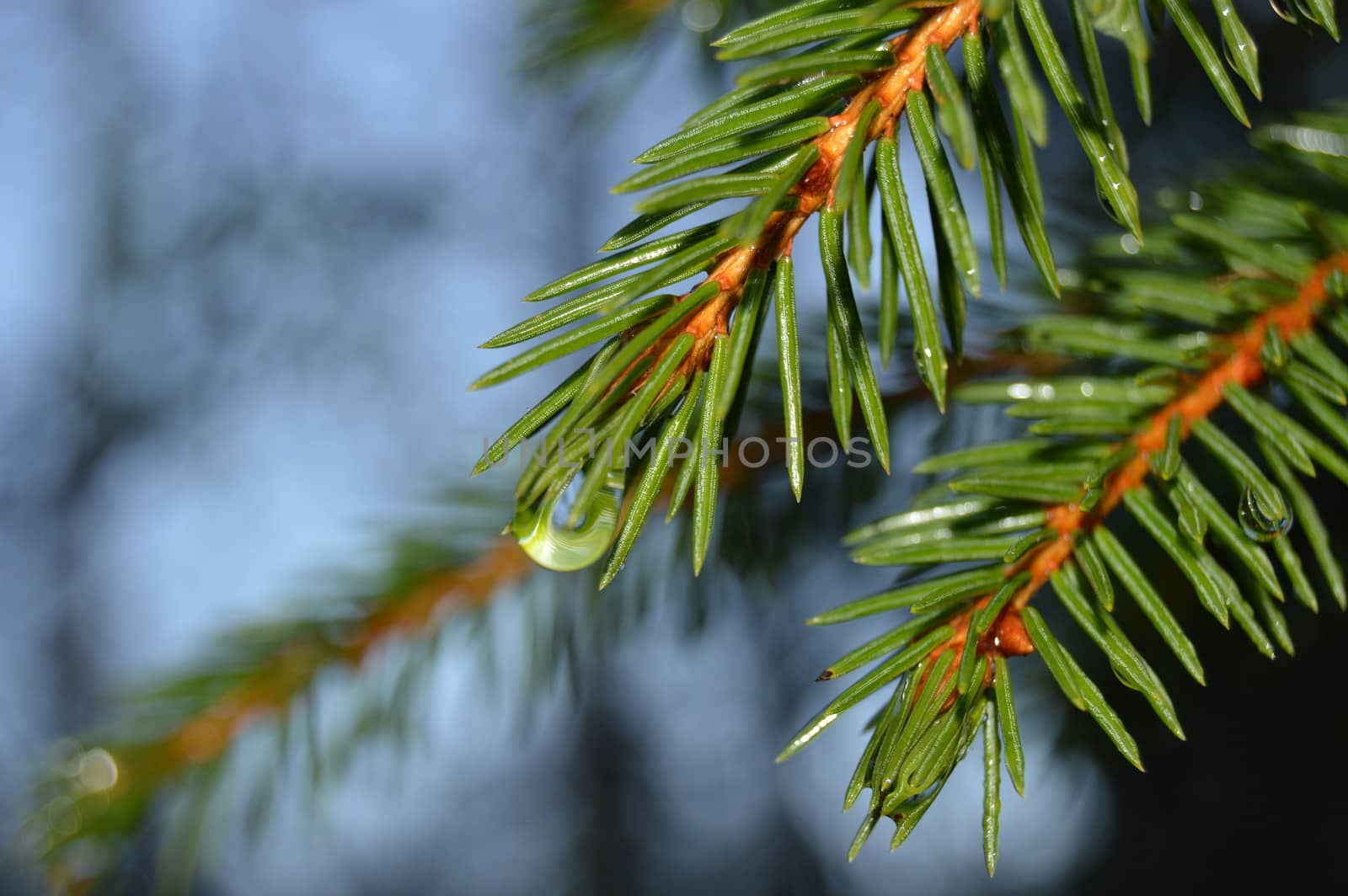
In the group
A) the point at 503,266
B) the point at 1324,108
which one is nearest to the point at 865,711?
the point at 1324,108

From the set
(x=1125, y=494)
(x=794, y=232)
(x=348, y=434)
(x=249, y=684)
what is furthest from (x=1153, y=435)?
(x=348, y=434)

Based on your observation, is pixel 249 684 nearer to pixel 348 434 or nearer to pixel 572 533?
pixel 572 533

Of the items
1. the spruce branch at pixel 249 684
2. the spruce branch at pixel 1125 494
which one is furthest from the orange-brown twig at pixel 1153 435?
the spruce branch at pixel 249 684

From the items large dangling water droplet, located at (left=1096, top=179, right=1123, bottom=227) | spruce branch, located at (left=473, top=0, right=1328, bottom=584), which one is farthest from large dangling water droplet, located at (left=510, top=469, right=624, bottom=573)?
large dangling water droplet, located at (left=1096, top=179, right=1123, bottom=227)

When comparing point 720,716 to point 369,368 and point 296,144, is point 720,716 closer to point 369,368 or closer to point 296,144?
point 369,368

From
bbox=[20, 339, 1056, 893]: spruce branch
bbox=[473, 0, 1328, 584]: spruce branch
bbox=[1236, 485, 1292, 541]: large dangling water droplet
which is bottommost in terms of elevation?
bbox=[20, 339, 1056, 893]: spruce branch

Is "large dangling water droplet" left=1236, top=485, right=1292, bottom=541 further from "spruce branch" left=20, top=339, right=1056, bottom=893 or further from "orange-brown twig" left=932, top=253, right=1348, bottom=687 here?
"spruce branch" left=20, top=339, right=1056, bottom=893
